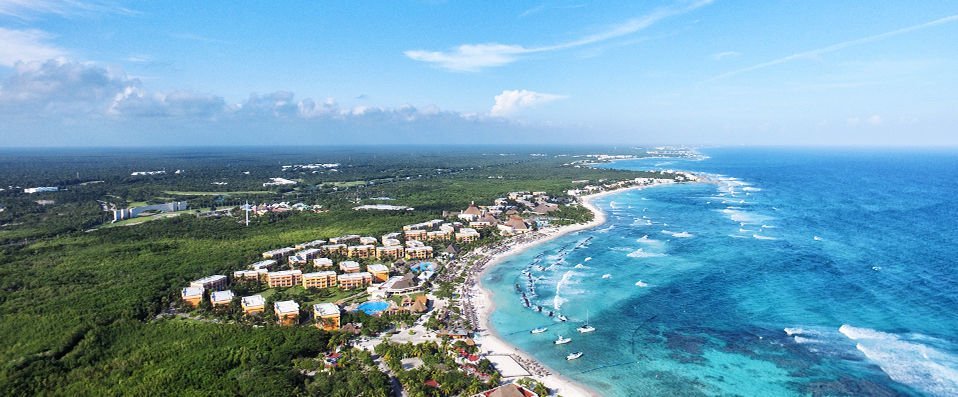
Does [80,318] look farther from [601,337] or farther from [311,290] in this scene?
[601,337]

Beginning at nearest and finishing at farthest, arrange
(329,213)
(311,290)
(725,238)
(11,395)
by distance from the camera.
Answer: (11,395) → (311,290) → (725,238) → (329,213)

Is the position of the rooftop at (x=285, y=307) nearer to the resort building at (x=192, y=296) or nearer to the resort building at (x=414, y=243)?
the resort building at (x=192, y=296)

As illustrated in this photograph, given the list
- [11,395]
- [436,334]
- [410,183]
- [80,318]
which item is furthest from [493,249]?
[410,183]

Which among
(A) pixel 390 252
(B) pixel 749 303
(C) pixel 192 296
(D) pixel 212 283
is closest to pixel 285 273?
(D) pixel 212 283

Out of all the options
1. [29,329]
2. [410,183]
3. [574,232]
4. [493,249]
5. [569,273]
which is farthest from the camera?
[410,183]

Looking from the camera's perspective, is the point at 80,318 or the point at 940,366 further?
the point at 80,318

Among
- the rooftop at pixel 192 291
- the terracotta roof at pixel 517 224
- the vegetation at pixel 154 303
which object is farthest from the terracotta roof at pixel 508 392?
the terracotta roof at pixel 517 224

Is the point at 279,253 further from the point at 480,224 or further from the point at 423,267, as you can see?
the point at 480,224

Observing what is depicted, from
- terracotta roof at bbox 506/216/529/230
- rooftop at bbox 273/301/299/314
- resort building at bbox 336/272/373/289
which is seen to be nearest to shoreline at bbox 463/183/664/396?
terracotta roof at bbox 506/216/529/230
